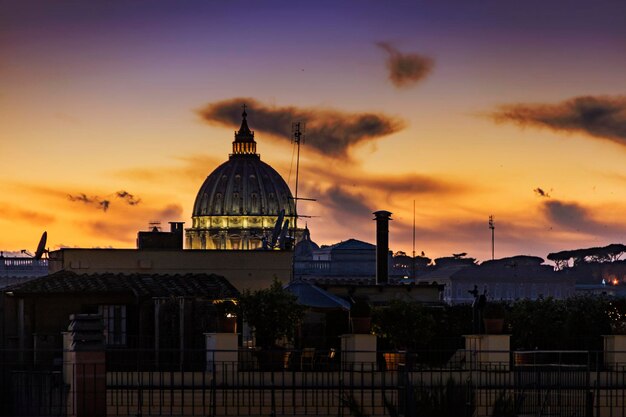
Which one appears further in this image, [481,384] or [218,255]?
[218,255]

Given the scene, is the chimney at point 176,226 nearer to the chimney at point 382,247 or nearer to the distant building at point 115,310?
the chimney at point 382,247

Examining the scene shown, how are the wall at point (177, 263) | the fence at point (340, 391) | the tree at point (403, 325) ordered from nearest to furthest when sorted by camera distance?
the fence at point (340, 391)
the tree at point (403, 325)
the wall at point (177, 263)

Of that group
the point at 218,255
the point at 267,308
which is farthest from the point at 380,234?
the point at 267,308

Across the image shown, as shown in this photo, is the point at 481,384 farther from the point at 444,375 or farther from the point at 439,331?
the point at 439,331

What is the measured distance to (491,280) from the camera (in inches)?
6403

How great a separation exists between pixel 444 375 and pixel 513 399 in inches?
92.4

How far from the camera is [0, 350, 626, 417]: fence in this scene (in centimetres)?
2381

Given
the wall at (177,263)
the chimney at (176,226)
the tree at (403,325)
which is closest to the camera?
the tree at (403,325)

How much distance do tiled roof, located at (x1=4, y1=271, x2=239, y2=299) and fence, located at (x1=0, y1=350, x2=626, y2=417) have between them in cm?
666

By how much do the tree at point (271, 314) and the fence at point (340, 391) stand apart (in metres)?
5.46

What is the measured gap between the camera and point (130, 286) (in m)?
35.8

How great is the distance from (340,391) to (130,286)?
11.6m

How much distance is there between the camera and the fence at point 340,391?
23812mm

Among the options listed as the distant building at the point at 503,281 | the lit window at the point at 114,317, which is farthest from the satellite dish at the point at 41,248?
the distant building at the point at 503,281
